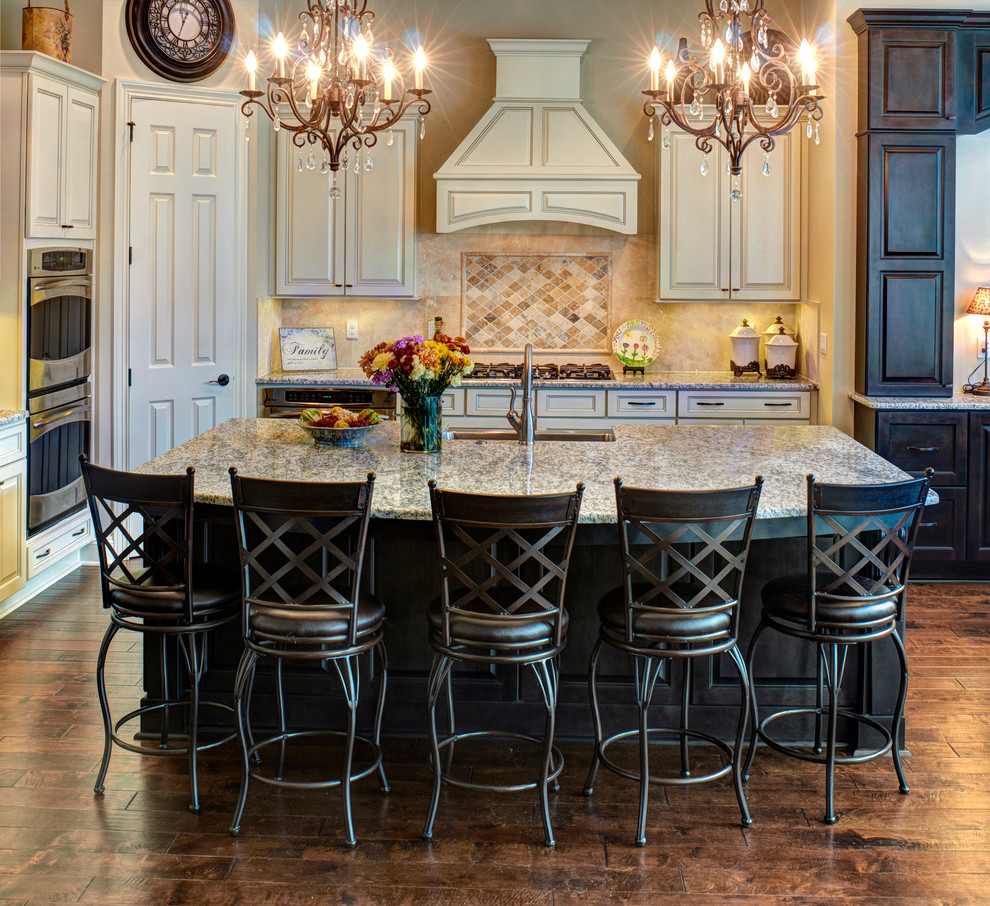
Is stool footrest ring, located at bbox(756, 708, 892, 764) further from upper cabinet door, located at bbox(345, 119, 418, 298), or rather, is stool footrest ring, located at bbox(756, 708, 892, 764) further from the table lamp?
upper cabinet door, located at bbox(345, 119, 418, 298)

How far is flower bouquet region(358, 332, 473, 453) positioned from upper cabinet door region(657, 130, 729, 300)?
8.63ft

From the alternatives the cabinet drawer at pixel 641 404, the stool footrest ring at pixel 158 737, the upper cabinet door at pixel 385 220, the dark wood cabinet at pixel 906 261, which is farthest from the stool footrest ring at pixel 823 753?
the upper cabinet door at pixel 385 220

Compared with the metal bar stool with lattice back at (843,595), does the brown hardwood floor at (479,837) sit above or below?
below

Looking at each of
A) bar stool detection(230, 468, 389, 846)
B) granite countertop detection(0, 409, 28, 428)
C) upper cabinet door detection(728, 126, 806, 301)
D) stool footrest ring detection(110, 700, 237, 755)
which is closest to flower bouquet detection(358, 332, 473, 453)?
bar stool detection(230, 468, 389, 846)

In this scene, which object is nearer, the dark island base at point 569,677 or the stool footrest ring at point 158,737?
the stool footrest ring at point 158,737

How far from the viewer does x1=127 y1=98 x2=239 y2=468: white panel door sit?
18.0 feet

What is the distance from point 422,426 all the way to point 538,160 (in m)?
2.73

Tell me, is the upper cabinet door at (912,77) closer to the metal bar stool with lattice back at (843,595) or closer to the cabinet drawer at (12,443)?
the metal bar stool with lattice back at (843,595)

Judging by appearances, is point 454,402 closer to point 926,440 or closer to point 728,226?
point 728,226

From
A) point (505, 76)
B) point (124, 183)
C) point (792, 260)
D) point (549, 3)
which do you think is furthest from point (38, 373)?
point (792, 260)

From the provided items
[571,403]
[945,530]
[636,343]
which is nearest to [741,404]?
[636,343]

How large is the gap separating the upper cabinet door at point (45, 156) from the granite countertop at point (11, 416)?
802mm

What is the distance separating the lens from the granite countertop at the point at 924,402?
5121 mm

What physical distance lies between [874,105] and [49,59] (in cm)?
398
